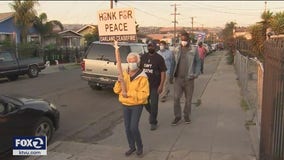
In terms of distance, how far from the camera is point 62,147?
23.8 feet

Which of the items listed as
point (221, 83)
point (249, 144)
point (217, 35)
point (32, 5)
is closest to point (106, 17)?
point (249, 144)

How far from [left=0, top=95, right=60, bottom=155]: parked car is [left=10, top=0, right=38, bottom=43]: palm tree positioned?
31.9 m

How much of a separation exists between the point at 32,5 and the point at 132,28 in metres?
33.7

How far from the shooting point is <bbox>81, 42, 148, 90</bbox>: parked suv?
13820 mm

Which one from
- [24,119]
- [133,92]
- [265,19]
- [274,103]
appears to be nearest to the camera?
[274,103]

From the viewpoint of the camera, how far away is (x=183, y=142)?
741 centimetres

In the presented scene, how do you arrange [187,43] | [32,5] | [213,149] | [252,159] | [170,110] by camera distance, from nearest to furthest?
[252,159] < [213,149] < [187,43] < [170,110] < [32,5]

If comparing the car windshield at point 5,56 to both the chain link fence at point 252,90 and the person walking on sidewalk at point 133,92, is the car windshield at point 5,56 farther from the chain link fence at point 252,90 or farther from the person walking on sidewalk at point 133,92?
the person walking on sidewalk at point 133,92

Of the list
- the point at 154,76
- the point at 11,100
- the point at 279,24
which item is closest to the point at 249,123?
the point at 154,76

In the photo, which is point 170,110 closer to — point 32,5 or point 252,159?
point 252,159

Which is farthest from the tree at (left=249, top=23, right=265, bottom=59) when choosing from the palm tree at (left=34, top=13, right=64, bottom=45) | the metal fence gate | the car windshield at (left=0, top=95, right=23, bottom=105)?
the palm tree at (left=34, top=13, right=64, bottom=45)

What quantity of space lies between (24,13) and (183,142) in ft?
113

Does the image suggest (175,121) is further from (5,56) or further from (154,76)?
(5,56)

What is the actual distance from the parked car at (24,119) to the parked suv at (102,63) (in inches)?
236
